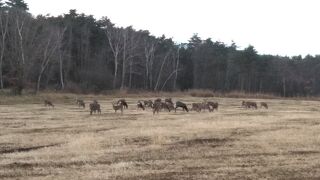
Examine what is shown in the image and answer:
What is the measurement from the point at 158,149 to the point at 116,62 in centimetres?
5892

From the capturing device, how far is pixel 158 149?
68.9 ft

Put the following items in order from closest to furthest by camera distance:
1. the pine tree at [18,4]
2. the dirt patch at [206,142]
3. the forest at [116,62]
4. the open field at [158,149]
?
the open field at [158,149] < the dirt patch at [206,142] < the forest at [116,62] < the pine tree at [18,4]

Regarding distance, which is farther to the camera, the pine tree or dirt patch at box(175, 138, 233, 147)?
the pine tree

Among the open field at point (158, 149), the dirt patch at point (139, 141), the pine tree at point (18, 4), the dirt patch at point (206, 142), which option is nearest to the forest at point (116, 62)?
the pine tree at point (18, 4)

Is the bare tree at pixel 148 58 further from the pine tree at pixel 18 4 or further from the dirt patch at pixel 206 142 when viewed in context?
the dirt patch at pixel 206 142

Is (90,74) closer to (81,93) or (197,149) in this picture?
(81,93)

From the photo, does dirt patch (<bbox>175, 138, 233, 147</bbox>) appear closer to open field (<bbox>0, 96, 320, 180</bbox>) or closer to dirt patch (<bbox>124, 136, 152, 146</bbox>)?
open field (<bbox>0, 96, 320, 180</bbox>)

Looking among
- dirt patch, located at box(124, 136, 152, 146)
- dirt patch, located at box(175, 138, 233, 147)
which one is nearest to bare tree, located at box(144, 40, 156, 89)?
dirt patch, located at box(124, 136, 152, 146)

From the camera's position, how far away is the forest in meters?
72.8

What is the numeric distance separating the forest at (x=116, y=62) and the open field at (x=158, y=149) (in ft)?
106

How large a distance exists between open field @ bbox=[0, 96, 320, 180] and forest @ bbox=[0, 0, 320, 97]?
3223 centimetres

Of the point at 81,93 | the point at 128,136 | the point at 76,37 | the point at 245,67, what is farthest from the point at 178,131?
the point at 245,67

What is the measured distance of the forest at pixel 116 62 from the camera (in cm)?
7275

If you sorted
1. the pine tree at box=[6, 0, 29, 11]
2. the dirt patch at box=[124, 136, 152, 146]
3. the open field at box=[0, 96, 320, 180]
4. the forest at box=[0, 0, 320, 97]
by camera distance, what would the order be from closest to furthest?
the open field at box=[0, 96, 320, 180]
the dirt patch at box=[124, 136, 152, 146]
the forest at box=[0, 0, 320, 97]
the pine tree at box=[6, 0, 29, 11]
